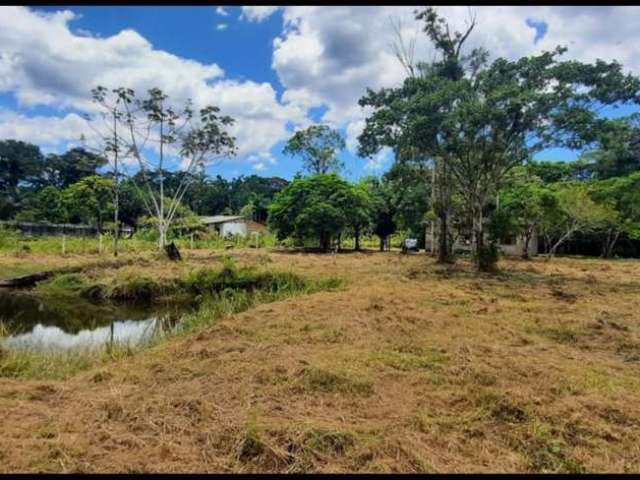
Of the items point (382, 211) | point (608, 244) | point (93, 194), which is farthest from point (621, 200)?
point (93, 194)

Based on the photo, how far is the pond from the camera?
767cm

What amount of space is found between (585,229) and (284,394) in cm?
2284

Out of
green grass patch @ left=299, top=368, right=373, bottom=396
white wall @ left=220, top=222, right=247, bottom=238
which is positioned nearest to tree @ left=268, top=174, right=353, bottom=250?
white wall @ left=220, top=222, right=247, bottom=238

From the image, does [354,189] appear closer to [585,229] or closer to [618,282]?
[585,229]

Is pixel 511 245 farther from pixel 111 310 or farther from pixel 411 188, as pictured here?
pixel 111 310

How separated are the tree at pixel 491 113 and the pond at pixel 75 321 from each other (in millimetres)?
8355

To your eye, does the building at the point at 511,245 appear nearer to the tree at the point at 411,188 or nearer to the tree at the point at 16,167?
the tree at the point at 411,188

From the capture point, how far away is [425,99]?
1300 cm

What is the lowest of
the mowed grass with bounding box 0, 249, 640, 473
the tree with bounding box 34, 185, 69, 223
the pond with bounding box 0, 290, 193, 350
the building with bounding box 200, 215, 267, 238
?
the pond with bounding box 0, 290, 193, 350

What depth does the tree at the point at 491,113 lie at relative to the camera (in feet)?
41.2

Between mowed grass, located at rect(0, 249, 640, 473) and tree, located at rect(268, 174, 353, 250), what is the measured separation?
19.3 metres

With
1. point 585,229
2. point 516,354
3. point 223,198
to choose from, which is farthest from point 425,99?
point 223,198

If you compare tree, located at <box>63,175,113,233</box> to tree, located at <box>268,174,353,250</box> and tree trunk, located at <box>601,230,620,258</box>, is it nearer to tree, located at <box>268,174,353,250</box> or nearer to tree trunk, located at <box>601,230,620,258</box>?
tree, located at <box>268,174,353,250</box>

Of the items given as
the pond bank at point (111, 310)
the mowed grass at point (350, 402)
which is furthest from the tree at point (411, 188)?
the mowed grass at point (350, 402)
